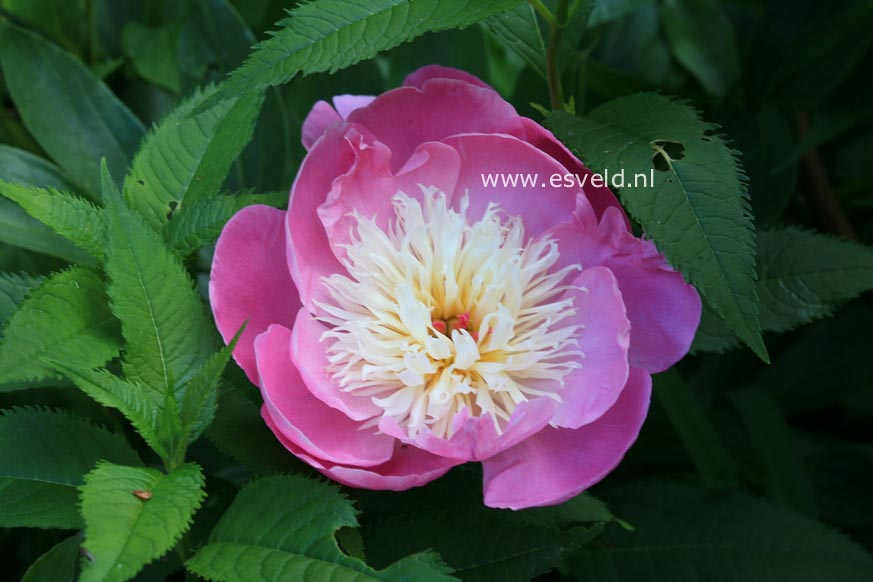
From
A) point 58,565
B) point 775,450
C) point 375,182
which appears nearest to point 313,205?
point 375,182

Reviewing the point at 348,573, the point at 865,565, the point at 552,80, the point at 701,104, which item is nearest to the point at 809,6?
the point at 701,104

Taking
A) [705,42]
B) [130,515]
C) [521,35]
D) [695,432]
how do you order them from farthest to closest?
1. [705,42]
2. [695,432]
3. [521,35]
4. [130,515]

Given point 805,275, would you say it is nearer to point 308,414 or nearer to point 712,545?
point 712,545

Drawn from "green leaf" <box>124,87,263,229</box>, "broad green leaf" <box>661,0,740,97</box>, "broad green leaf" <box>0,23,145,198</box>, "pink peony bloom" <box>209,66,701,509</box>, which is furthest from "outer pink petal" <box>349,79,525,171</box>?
"broad green leaf" <box>661,0,740,97</box>

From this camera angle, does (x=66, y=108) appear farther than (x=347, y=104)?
Yes

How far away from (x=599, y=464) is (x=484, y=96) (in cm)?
25

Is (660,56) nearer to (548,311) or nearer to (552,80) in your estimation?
(552,80)

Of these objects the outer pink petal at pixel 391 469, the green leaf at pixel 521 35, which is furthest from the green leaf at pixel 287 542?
the green leaf at pixel 521 35

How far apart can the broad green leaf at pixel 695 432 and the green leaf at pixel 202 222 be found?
39 cm

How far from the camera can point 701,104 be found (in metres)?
0.99

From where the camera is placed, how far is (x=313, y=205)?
0.61 metres

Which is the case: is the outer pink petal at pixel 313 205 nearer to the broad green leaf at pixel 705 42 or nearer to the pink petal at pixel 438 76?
the pink petal at pixel 438 76

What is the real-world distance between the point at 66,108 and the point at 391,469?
504 millimetres

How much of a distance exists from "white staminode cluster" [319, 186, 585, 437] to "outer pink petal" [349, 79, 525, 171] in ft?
0.13
